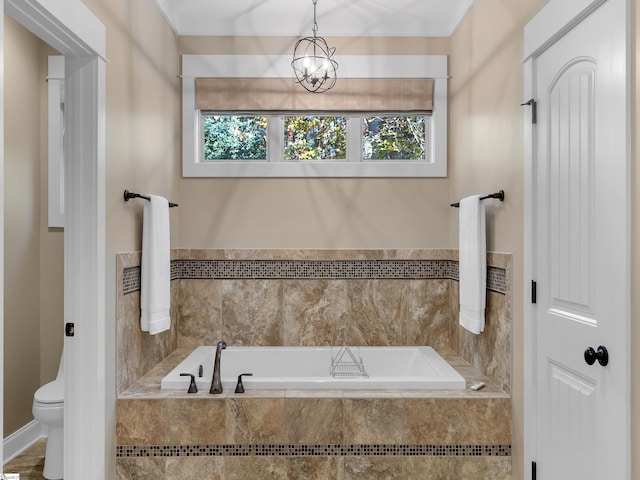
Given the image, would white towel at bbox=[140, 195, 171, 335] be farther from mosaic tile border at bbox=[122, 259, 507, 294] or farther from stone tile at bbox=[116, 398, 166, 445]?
mosaic tile border at bbox=[122, 259, 507, 294]

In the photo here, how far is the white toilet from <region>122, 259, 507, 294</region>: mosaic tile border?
1013mm

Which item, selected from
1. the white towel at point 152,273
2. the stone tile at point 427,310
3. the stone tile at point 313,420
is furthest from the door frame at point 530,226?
the white towel at point 152,273

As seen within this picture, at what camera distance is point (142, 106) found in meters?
2.77

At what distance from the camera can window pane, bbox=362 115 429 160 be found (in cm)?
353

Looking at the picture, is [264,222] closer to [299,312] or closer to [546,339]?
[299,312]

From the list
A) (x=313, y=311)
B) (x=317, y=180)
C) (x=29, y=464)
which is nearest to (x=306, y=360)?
(x=313, y=311)

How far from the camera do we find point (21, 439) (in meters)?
3.16

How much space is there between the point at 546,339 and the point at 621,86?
1.01 meters

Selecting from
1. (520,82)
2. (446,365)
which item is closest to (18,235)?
(446,365)

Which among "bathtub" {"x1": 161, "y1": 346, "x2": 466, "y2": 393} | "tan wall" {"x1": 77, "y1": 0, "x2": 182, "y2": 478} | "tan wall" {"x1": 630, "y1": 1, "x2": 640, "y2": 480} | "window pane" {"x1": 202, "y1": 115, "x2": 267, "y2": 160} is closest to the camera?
"tan wall" {"x1": 630, "y1": 1, "x2": 640, "y2": 480}

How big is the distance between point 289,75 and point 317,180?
0.72 meters

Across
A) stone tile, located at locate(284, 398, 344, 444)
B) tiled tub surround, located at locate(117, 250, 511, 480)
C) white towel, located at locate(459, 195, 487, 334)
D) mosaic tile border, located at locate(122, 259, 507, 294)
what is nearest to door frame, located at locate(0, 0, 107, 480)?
tiled tub surround, located at locate(117, 250, 511, 480)

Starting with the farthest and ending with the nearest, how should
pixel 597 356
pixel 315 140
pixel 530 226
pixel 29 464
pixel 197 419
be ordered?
pixel 315 140
pixel 29 464
pixel 197 419
pixel 530 226
pixel 597 356

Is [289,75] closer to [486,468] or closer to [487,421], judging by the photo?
[487,421]
